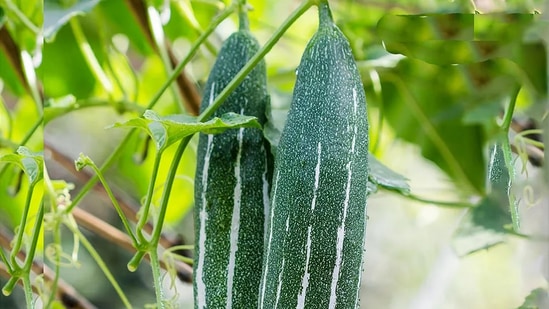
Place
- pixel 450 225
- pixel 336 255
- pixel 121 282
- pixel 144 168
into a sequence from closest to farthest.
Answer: pixel 336 255
pixel 450 225
pixel 121 282
pixel 144 168

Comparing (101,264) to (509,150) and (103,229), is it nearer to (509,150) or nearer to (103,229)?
(103,229)

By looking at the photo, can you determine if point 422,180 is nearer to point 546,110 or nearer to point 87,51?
point 546,110

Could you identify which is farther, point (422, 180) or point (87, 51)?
point (87, 51)

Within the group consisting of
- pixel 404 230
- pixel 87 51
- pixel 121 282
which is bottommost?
pixel 121 282

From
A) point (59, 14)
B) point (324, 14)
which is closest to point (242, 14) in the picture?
point (324, 14)

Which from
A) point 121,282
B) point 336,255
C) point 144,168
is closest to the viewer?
point 336,255

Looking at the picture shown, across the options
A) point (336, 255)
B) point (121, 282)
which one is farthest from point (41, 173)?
point (336, 255)
